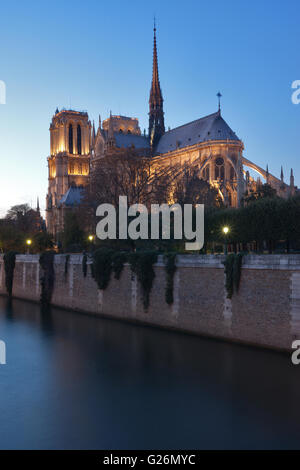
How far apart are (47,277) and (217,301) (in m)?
15.3

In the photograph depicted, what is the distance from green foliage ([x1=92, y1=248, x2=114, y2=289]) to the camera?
945 inches

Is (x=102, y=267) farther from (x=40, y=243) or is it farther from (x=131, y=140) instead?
(x=131, y=140)

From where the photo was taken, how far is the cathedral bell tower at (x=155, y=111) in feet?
225

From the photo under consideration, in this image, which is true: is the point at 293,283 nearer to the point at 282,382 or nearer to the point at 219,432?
the point at 282,382

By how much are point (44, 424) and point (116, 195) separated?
2090 cm

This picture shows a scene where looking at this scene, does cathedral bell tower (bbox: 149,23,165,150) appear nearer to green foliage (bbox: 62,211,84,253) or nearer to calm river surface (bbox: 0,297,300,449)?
green foliage (bbox: 62,211,84,253)

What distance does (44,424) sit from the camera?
11.2 metres

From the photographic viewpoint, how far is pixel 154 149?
220 feet

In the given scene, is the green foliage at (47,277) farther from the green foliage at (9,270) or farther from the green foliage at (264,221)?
the green foliage at (264,221)

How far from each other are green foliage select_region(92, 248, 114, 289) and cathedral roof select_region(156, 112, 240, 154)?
33.4 m

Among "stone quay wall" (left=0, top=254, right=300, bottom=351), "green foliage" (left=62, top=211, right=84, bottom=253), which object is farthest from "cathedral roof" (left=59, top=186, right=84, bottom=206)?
"stone quay wall" (left=0, top=254, right=300, bottom=351)

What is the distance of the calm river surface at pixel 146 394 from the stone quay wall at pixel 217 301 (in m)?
0.67

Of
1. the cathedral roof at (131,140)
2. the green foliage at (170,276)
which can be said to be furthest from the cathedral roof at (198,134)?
the green foliage at (170,276)

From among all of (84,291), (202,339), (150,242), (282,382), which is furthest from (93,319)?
(282,382)
